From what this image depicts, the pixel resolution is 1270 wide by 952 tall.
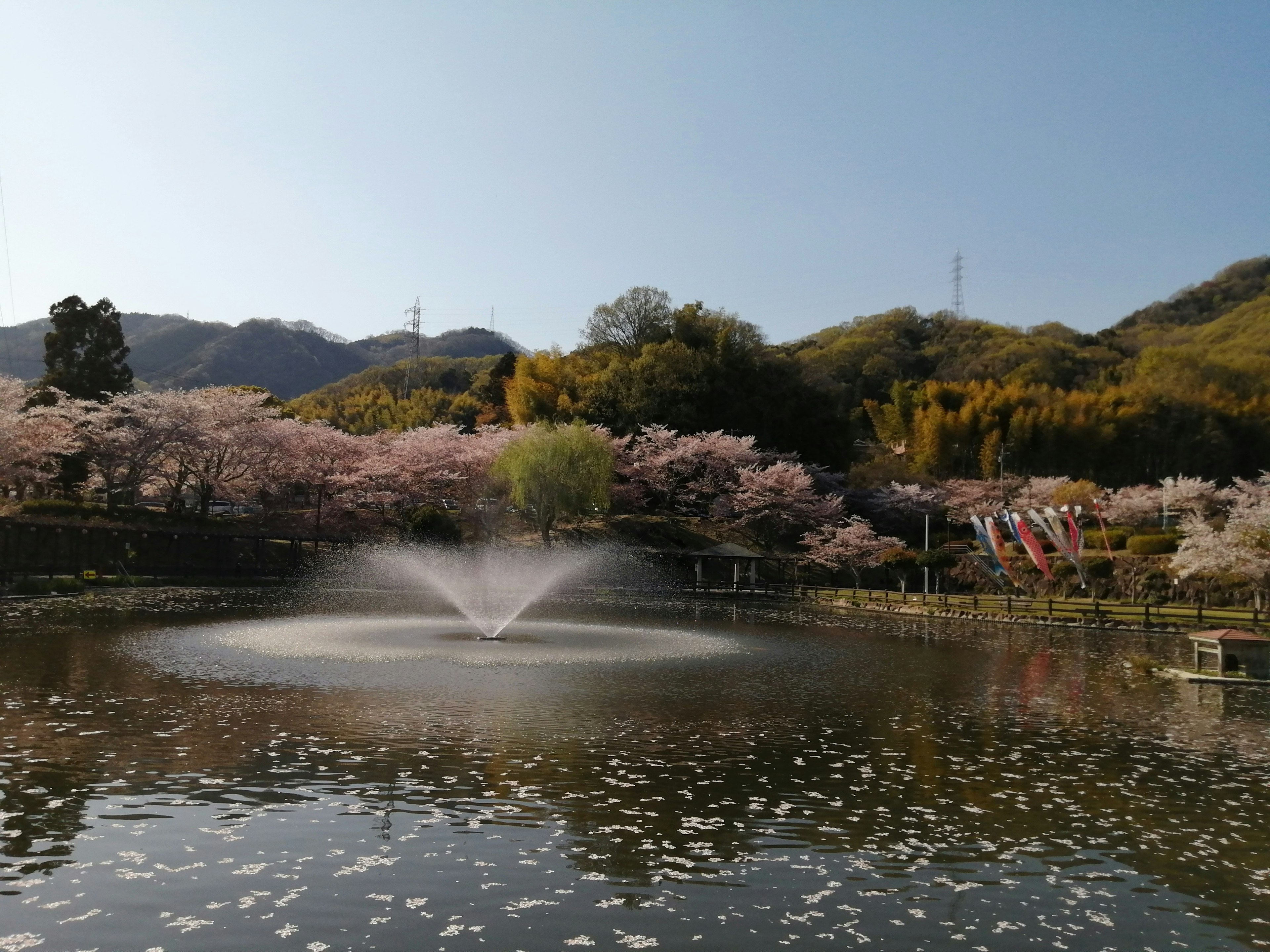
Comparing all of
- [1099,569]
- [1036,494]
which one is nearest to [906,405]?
[1036,494]

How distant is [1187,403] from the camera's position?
259 feet

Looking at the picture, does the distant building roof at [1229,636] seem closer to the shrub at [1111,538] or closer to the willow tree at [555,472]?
the shrub at [1111,538]

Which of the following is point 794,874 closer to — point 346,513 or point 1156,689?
point 1156,689

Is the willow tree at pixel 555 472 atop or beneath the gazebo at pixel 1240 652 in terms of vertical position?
atop

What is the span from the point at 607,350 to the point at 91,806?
77.3m

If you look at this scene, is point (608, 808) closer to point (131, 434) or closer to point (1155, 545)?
point (1155, 545)

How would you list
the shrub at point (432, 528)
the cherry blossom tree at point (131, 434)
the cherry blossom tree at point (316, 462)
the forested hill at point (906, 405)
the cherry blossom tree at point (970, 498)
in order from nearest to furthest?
the cherry blossom tree at point (131, 434) < the shrub at point (432, 528) < the cherry blossom tree at point (316, 462) < the cherry blossom tree at point (970, 498) < the forested hill at point (906, 405)

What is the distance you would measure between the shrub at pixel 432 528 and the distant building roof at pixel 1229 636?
46110mm

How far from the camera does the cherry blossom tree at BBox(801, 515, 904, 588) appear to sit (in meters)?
59.5

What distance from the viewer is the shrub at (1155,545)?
5278 centimetres

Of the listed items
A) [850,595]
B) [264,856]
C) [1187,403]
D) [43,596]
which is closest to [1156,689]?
[264,856]

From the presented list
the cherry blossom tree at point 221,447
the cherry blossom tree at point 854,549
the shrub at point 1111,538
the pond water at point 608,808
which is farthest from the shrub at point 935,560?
the cherry blossom tree at point 221,447

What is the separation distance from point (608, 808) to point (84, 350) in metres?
59.9

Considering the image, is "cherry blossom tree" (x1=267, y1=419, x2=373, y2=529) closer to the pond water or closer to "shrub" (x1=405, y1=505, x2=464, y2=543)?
"shrub" (x1=405, y1=505, x2=464, y2=543)
